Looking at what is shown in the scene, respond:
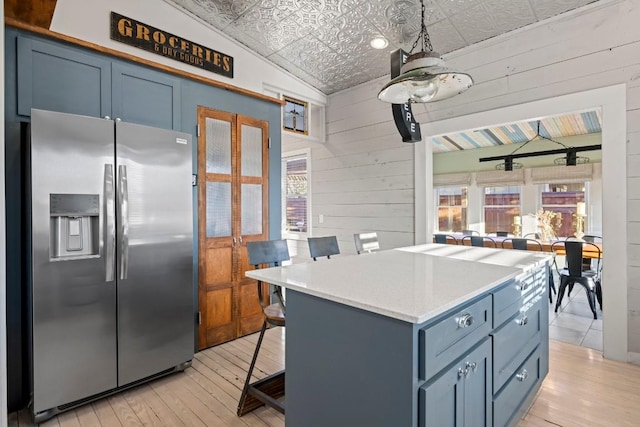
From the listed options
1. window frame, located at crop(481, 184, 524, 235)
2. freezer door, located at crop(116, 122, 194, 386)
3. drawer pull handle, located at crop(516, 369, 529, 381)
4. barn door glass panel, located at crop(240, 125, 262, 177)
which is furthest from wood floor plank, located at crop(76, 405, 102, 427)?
window frame, located at crop(481, 184, 524, 235)

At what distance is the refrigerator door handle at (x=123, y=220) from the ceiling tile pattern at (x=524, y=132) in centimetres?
414

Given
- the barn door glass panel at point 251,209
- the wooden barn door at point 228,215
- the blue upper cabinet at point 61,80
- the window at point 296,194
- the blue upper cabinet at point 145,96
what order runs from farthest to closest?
the window at point 296,194 → the barn door glass panel at point 251,209 → the wooden barn door at point 228,215 → the blue upper cabinet at point 145,96 → the blue upper cabinet at point 61,80

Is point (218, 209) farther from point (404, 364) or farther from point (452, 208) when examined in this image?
point (452, 208)

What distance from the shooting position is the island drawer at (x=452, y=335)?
46.2 inches

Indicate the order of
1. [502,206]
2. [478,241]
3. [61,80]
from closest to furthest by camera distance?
[61,80] → [478,241] → [502,206]

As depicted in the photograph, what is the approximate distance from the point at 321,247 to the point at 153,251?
1.24m

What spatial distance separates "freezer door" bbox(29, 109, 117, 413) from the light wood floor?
0.66ft

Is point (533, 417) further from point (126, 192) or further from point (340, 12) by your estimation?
point (340, 12)

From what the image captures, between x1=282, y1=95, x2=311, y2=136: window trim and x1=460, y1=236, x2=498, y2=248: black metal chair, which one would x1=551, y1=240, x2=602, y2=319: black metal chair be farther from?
x1=282, y1=95, x2=311, y2=136: window trim

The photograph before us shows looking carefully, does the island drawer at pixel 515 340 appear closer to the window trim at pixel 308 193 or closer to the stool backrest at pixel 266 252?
the stool backrest at pixel 266 252

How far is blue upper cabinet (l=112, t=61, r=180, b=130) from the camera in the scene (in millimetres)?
2577

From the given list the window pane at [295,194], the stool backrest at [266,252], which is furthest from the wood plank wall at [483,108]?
the stool backrest at [266,252]

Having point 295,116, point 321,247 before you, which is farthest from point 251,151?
point 295,116

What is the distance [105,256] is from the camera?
2201 mm
